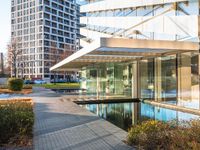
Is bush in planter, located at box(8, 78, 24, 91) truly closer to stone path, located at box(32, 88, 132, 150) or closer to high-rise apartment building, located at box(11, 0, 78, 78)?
stone path, located at box(32, 88, 132, 150)

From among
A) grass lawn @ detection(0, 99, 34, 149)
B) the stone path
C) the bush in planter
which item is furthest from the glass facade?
grass lawn @ detection(0, 99, 34, 149)

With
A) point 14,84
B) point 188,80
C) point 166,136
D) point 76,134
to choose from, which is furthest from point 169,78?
point 14,84

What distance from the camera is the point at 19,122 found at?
9367 mm

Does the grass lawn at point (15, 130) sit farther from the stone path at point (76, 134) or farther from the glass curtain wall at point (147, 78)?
the glass curtain wall at point (147, 78)

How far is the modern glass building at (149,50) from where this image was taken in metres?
15.6

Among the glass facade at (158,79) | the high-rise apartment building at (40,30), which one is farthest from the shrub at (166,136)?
the high-rise apartment building at (40,30)

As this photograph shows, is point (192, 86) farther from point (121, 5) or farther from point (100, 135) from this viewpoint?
point (121, 5)

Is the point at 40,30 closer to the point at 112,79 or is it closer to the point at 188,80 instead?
the point at 112,79

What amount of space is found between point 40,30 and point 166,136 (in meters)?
107

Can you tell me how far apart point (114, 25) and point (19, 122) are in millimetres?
18615

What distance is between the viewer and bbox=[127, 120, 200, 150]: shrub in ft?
21.8

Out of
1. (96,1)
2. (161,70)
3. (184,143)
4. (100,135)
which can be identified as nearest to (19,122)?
(100,135)

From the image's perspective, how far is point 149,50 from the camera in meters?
16.6

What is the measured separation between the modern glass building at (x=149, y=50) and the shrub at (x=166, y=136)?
5.73 metres
